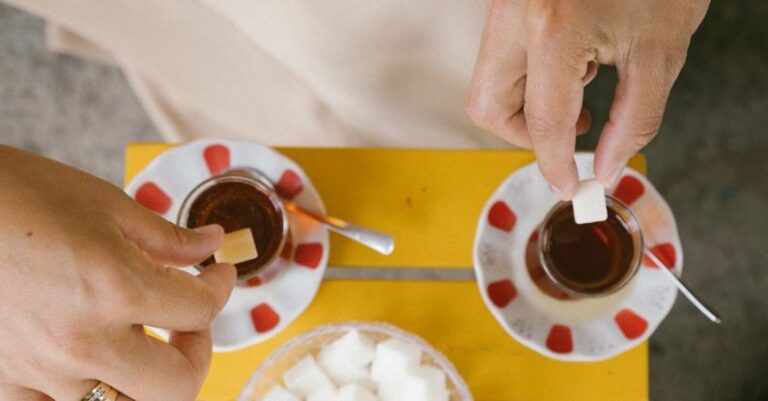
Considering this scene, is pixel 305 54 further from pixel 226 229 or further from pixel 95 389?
pixel 95 389

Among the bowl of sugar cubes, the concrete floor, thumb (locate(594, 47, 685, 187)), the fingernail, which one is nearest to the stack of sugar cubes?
the bowl of sugar cubes

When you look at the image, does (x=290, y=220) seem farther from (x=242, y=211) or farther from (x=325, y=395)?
(x=325, y=395)

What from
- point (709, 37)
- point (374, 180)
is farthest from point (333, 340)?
point (709, 37)

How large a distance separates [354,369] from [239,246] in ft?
0.65

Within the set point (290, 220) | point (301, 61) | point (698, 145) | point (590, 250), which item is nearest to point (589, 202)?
point (590, 250)

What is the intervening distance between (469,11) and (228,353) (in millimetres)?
546

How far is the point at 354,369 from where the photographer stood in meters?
0.86

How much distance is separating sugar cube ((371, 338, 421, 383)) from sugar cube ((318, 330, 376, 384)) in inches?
0.5

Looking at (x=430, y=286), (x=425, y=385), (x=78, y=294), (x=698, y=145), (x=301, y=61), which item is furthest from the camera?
(x=698, y=145)

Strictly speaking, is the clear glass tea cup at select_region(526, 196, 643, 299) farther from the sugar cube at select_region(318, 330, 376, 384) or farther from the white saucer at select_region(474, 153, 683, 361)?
the sugar cube at select_region(318, 330, 376, 384)

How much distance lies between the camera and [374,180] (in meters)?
0.97

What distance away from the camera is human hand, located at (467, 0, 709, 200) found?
64 cm

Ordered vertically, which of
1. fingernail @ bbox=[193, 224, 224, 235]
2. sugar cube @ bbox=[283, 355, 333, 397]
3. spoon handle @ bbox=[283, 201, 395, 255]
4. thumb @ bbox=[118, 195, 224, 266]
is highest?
thumb @ bbox=[118, 195, 224, 266]

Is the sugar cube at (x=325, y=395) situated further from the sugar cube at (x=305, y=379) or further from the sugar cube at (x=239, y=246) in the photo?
the sugar cube at (x=239, y=246)
